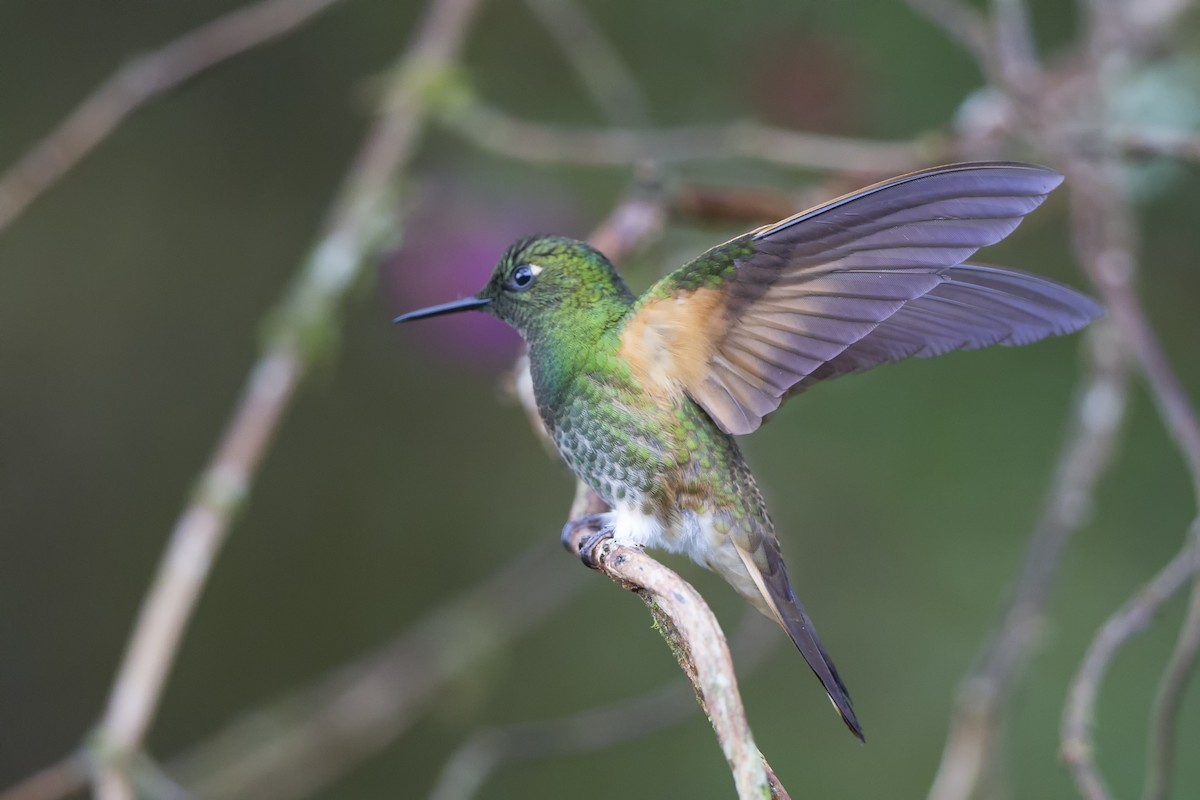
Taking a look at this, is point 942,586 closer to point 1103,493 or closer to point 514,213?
point 1103,493

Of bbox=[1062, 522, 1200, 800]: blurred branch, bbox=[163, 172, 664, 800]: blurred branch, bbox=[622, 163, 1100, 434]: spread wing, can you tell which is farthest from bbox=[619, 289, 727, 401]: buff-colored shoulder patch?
bbox=[163, 172, 664, 800]: blurred branch

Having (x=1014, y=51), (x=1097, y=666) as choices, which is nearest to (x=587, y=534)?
(x=1097, y=666)

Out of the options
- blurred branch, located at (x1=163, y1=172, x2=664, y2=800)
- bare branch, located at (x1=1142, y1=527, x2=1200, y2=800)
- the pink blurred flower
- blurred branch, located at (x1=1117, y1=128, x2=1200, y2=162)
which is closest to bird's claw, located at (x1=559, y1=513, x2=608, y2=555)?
bare branch, located at (x1=1142, y1=527, x2=1200, y2=800)

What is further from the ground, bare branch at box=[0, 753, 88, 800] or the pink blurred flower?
the pink blurred flower

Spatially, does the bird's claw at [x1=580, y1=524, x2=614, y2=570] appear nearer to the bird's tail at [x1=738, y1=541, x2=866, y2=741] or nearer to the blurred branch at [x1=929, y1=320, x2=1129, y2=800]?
the bird's tail at [x1=738, y1=541, x2=866, y2=741]

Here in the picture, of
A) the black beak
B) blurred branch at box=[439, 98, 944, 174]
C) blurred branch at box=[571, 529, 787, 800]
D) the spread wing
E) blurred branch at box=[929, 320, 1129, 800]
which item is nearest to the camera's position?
blurred branch at box=[571, 529, 787, 800]

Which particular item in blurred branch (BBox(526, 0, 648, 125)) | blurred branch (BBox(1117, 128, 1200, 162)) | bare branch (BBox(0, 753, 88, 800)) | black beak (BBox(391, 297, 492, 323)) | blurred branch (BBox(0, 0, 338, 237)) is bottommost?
blurred branch (BBox(1117, 128, 1200, 162))

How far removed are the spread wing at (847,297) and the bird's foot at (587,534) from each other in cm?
16

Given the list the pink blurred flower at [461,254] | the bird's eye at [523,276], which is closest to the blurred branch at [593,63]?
the pink blurred flower at [461,254]

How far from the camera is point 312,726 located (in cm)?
239

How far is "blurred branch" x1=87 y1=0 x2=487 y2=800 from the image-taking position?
4.95 feet

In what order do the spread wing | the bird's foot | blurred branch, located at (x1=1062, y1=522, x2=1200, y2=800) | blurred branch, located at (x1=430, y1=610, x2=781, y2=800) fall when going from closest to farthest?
the spread wing → blurred branch, located at (x1=1062, y1=522, x2=1200, y2=800) → the bird's foot → blurred branch, located at (x1=430, y1=610, x2=781, y2=800)

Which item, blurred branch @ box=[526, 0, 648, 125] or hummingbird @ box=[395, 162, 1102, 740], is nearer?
hummingbird @ box=[395, 162, 1102, 740]

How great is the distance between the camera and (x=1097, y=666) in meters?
1.21
